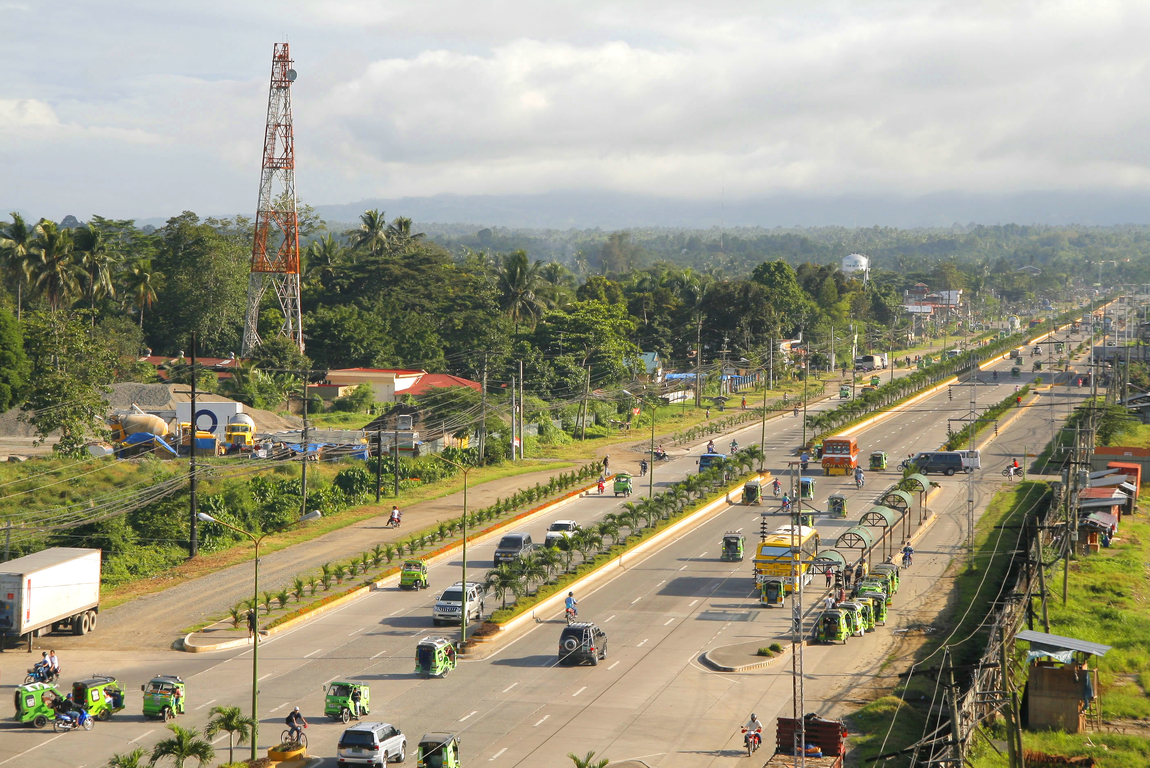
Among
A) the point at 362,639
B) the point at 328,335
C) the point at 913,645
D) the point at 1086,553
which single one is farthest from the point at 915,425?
the point at 362,639

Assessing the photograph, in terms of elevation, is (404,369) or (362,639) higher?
(404,369)

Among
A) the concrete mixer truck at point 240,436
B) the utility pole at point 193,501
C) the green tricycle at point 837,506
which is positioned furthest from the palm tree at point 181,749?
the concrete mixer truck at point 240,436

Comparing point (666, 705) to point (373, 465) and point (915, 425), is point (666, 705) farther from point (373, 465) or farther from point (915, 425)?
point (915, 425)

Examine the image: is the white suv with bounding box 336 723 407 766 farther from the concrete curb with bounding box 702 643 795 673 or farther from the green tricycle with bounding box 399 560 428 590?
the green tricycle with bounding box 399 560 428 590

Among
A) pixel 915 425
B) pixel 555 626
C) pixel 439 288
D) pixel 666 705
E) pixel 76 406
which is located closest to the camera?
pixel 666 705

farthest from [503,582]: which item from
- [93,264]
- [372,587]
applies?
[93,264]

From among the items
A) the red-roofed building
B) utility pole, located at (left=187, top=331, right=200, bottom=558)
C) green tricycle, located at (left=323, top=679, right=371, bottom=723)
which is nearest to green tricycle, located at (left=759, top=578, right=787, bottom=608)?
green tricycle, located at (left=323, top=679, right=371, bottom=723)

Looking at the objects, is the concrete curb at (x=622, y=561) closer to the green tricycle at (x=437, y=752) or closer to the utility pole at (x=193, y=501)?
the green tricycle at (x=437, y=752)
